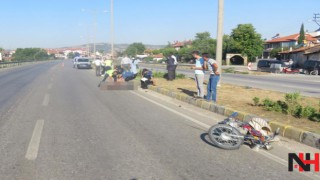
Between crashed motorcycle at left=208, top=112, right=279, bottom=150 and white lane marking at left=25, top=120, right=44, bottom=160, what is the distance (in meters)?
3.04

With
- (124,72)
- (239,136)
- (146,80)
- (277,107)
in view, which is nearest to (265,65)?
(124,72)

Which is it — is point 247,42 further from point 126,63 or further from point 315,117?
point 315,117

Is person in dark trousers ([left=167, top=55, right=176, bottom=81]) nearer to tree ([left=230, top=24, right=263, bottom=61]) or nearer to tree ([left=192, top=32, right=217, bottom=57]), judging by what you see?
tree ([left=230, top=24, right=263, bottom=61])

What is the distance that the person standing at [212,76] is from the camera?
1142 cm

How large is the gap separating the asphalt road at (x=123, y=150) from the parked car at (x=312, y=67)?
106 ft

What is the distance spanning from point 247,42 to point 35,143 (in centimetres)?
7180

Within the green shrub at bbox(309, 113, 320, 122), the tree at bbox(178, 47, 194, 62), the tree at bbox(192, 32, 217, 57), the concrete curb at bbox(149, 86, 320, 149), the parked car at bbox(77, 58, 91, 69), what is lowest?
the concrete curb at bbox(149, 86, 320, 149)

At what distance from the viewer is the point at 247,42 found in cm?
7450

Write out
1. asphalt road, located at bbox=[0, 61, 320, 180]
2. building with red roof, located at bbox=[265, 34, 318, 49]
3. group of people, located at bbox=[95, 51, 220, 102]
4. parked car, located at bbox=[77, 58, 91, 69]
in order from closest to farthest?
asphalt road, located at bbox=[0, 61, 320, 180] → group of people, located at bbox=[95, 51, 220, 102] → parked car, located at bbox=[77, 58, 91, 69] → building with red roof, located at bbox=[265, 34, 318, 49]

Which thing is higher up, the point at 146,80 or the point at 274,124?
the point at 146,80

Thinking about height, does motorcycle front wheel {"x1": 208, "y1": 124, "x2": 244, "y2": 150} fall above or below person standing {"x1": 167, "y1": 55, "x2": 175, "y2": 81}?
below

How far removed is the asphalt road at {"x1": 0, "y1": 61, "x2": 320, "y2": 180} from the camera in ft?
16.2

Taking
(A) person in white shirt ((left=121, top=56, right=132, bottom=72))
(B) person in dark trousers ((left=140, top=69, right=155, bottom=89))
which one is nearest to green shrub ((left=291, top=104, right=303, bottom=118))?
(B) person in dark trousers ((left=140, top=69, right=155, bottom=89))

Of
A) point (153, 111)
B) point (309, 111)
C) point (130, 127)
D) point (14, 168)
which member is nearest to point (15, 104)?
point (153, 111)
